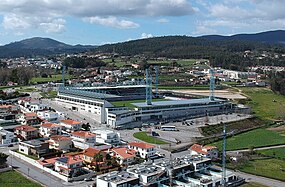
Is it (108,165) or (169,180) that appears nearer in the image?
(169,180)

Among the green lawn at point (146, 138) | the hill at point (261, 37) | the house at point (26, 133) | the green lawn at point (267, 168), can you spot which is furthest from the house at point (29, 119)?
the hill at point (261, 37)

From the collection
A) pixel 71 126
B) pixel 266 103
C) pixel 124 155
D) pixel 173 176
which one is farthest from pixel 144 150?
pixel 266 103

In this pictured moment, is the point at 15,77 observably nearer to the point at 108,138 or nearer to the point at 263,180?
the point at 108,138

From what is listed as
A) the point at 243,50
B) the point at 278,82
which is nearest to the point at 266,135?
the point at 278,82

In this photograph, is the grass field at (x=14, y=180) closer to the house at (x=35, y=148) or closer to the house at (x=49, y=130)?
the house at (x=35, y=148)

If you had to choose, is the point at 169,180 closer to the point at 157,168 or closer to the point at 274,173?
the point at 157,168

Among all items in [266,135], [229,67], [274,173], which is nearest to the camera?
[274,173]
